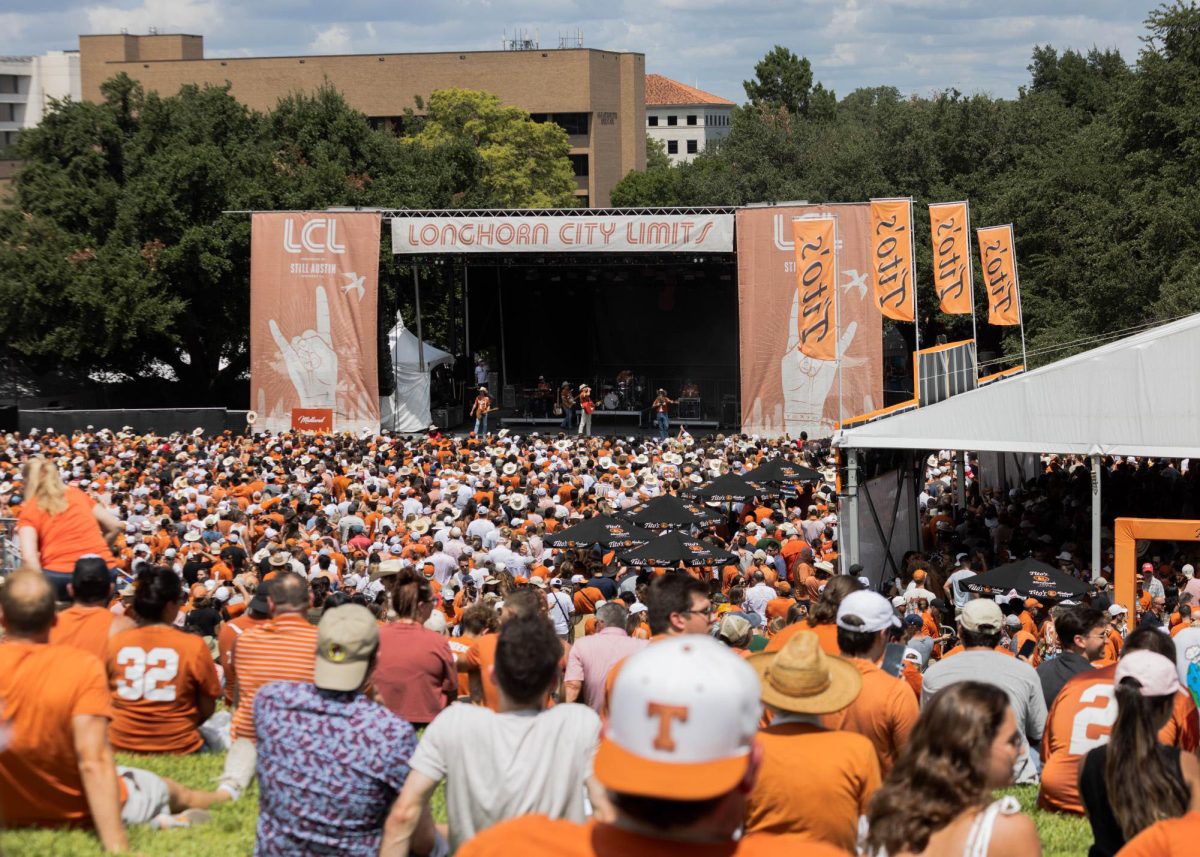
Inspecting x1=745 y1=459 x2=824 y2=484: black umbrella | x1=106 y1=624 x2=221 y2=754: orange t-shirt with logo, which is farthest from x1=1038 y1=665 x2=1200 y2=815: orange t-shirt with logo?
x1=745 y1=459 x2=824 y2=484: black umbrella

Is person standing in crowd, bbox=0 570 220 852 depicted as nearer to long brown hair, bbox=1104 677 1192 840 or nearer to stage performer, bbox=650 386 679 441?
long brown hair, bbox=1104 677 1192 840

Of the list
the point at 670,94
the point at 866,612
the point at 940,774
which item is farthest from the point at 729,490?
the point at 670,94

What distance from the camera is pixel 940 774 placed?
3.37 meters

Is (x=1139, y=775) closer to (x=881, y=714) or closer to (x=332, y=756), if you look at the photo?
(x=881, y=714)

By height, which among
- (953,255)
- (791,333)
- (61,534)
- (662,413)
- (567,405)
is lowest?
(61,534)

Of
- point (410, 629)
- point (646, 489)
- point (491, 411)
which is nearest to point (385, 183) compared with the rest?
point (491, 411)

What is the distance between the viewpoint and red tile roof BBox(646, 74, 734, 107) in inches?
5443

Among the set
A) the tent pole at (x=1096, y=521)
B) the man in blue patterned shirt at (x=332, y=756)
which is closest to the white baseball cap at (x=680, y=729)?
the man in blue patterned shirt at (x=332, y=756)

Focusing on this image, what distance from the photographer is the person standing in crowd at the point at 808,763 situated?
3736mm

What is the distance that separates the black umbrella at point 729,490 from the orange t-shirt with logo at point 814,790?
15.0 meters

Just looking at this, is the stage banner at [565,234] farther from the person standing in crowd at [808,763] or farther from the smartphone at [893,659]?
the person standing in crowd at [808,763]

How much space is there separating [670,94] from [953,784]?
140 meters

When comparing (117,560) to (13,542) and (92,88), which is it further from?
(92,88)

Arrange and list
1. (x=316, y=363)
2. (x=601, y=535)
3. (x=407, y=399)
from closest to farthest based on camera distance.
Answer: (x=601, y=535)
(x=316, y=363)
(x=407, y=399)
